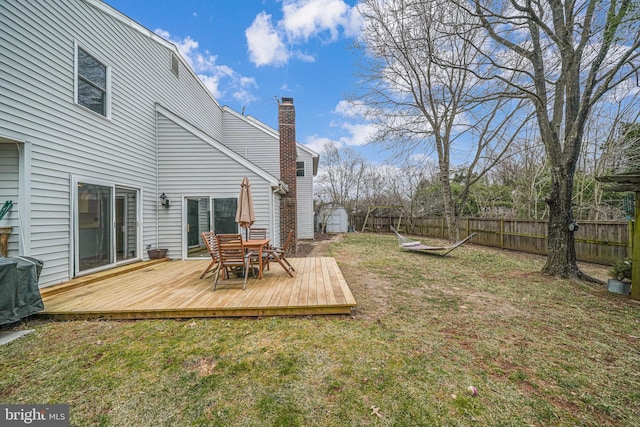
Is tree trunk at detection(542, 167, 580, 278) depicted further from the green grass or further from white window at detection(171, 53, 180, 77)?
white window at detection(171, 53, 180, 77)

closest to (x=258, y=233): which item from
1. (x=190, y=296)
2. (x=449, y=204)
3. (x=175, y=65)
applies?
(x=190, y=296)

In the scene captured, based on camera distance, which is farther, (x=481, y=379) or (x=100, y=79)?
(x=100, y=79)

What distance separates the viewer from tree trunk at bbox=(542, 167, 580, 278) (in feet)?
18.5

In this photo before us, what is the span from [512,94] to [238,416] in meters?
7.77

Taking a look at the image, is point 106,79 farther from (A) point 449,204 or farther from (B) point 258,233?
(A) point 449,204

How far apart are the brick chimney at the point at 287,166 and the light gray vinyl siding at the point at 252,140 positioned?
12.7ft

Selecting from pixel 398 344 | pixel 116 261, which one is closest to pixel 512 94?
pixel 398 344

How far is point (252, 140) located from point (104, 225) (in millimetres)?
8317

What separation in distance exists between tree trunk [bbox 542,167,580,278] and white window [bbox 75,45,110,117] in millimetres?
9876

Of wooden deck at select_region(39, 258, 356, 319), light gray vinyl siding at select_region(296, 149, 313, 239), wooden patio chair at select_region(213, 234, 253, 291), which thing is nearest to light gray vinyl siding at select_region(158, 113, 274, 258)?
wooden deck at select_region(39, 258, 356, 319)

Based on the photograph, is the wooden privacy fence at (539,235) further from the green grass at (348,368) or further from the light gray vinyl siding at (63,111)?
the light gray vinyl siding at (63,111)

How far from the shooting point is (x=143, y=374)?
232 centimetres

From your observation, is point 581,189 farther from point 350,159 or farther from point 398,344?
point 350,159

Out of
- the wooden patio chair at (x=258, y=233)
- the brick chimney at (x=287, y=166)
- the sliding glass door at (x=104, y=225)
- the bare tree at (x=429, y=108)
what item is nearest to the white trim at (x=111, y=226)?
the sliding glass door at (x=104, y=225)
